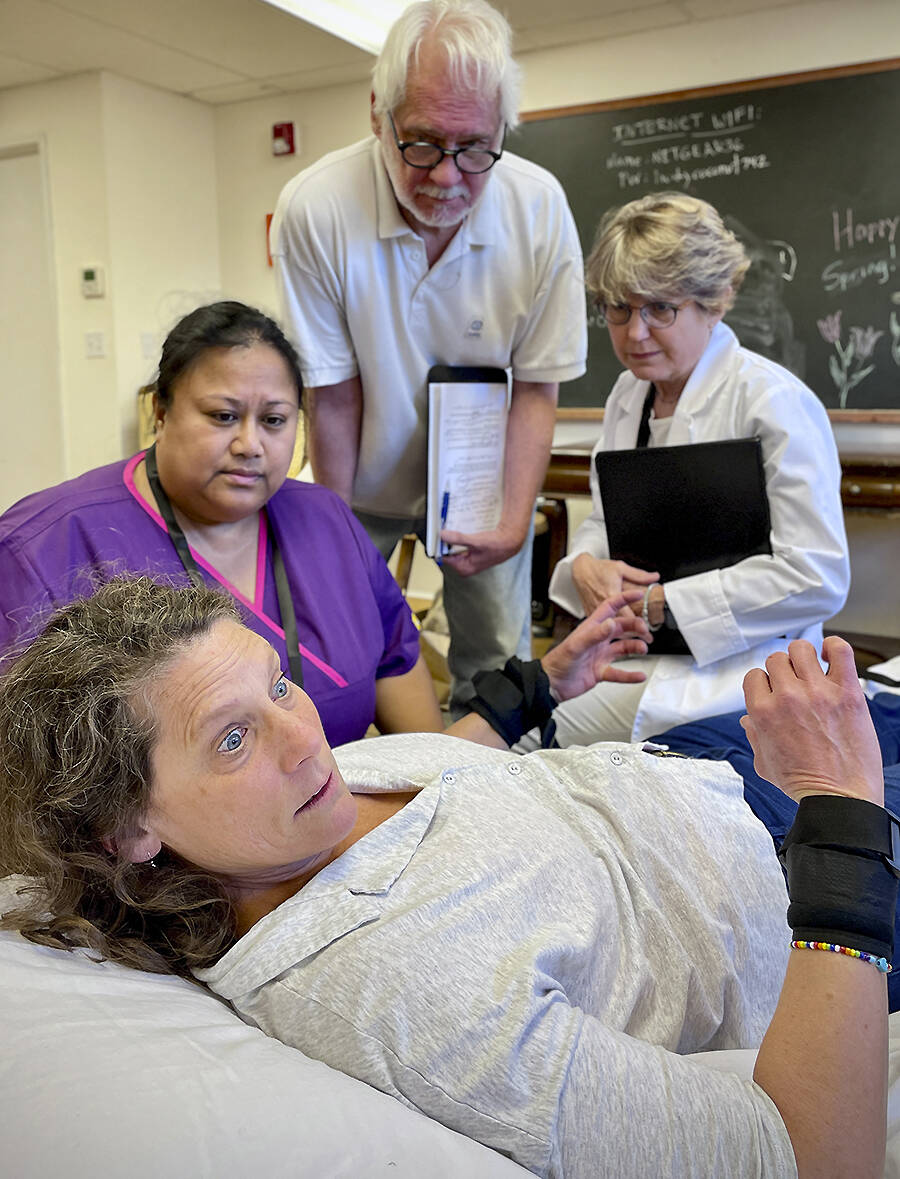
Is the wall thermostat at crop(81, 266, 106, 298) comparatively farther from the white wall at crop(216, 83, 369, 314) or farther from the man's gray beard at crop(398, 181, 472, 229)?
the man's gray beard at crop(398, 181, 472, 229)

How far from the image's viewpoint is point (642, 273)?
186cm

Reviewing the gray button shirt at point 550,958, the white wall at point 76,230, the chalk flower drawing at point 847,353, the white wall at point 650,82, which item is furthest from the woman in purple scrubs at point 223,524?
the white wall at point 76,230

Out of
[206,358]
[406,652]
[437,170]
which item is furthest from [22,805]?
[437,170]

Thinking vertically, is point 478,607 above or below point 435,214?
below

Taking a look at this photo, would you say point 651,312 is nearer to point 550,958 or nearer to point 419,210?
point 419,210

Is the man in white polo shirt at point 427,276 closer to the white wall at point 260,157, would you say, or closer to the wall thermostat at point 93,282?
the white wall at point 260,157

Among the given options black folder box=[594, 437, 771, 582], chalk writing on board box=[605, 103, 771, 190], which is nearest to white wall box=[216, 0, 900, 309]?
chalk writing on board box=[605, 103, 771, 190]

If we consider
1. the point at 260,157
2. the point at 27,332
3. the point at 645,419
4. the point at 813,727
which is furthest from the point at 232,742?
the point at 27,332

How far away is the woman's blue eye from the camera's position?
951 millimetres

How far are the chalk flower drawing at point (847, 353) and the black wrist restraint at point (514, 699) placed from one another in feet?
8.48

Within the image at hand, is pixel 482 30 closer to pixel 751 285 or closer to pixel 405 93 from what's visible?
pixel 405 93

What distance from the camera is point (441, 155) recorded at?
177cm

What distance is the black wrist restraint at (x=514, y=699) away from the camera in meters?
1.50

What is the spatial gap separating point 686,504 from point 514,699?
55 centimetres
